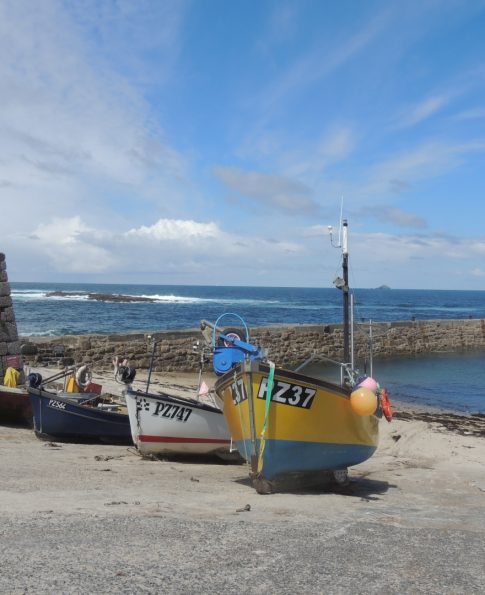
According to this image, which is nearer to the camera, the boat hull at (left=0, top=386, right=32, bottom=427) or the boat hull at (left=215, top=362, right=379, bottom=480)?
the boat hull at (left=215, top=362, right=379, bottom=480)

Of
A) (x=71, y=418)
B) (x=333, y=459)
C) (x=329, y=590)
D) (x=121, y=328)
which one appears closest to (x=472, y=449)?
(x=333, y=459)

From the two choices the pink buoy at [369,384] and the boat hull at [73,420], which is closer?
the pink buoy at [369,384]

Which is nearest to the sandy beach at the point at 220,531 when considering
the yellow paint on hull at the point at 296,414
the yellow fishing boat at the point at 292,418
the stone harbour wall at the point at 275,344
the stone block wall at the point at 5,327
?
the yellow fishing boat at the point at 292,418

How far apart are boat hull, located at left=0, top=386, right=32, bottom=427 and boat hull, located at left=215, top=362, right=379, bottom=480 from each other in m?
5.68

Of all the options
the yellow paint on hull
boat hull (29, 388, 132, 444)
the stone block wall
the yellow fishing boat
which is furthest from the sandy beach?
the stone block wall

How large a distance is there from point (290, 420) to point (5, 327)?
30.1 ft

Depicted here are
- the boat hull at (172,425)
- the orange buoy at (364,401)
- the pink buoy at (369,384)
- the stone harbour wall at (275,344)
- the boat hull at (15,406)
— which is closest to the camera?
the orange buoy at (364,401)

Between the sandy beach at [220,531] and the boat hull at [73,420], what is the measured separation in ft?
3.58

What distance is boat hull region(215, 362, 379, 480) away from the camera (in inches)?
310

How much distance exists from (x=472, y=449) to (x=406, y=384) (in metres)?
10.4

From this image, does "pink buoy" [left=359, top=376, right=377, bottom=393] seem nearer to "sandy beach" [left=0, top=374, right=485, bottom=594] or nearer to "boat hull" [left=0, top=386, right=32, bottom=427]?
"sandy beach" [left=0, top=374, right=485, bottom=594]

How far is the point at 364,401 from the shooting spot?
8156mm

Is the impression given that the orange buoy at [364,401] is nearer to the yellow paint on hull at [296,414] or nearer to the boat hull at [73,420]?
the yellow paint on hull at [296,414]

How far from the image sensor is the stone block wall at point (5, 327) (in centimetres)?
1441
